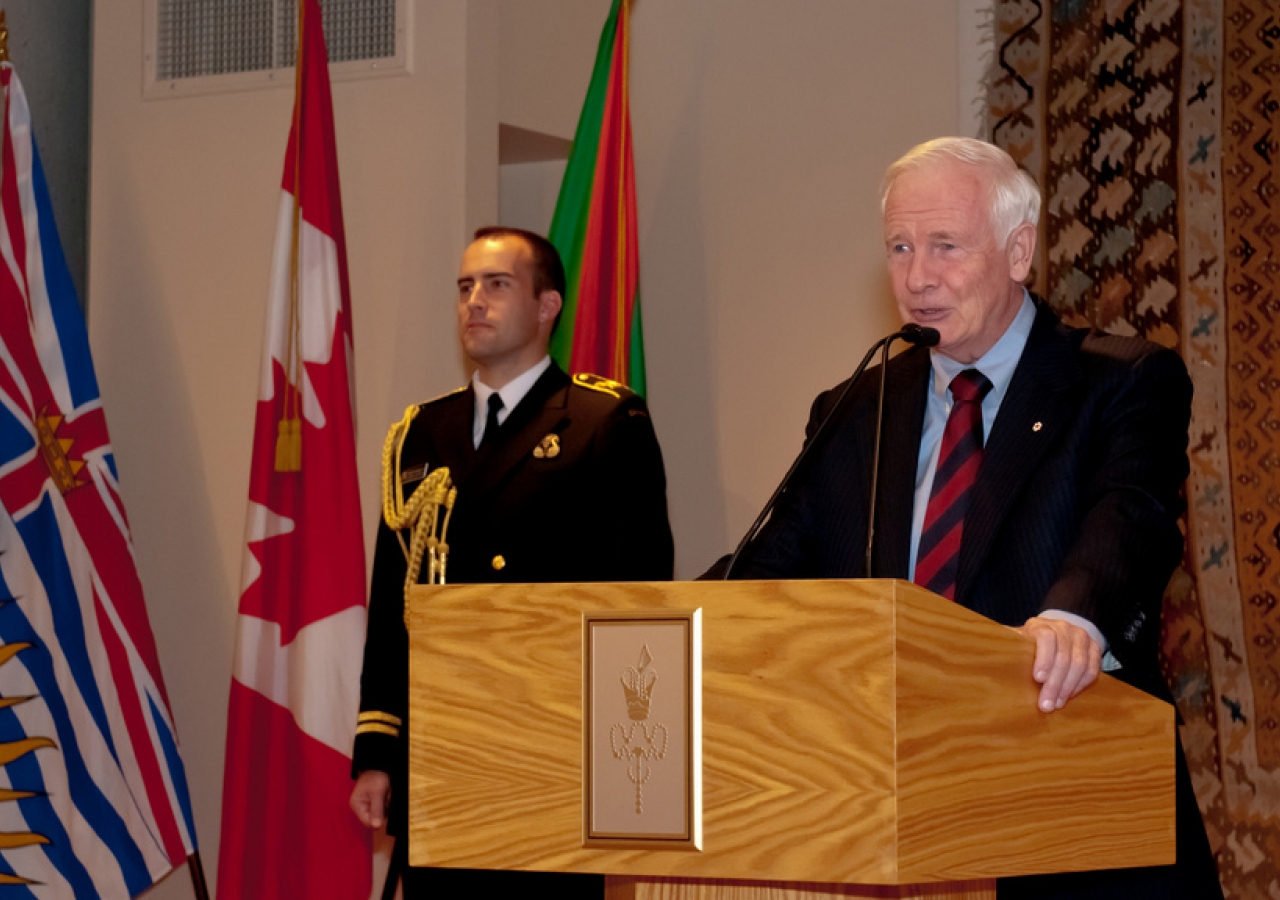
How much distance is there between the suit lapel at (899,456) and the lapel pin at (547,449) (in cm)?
120

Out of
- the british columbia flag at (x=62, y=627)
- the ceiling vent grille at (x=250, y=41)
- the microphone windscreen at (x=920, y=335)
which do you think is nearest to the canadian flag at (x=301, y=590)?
the british columbia flag at (x=62, y=627)

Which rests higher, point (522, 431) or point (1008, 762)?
point (522, 431)

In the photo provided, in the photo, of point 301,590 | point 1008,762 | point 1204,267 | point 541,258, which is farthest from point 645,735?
point 1204,267

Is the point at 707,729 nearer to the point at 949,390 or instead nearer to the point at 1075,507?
the point at 1075,507

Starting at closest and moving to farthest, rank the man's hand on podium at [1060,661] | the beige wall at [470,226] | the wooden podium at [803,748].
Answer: the wooden podium at [803,748] < the man's hand on podium at [1060,661] < the beige wall at [470,226]

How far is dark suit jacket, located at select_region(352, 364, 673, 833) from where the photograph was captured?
3.19m

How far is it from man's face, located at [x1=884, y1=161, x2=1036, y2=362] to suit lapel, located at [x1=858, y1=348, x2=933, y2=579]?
9cm

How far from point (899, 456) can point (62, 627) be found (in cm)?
241

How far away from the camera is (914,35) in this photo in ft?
14.1

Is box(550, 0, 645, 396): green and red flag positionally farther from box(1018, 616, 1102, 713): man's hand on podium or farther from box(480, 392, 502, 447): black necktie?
box(1018, 616, 1102, 713): man's hand on podium

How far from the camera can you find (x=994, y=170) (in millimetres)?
2016

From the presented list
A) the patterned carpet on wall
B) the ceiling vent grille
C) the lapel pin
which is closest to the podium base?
the lapel pin

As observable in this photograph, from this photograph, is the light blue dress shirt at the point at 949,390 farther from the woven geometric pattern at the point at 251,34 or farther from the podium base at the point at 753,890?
the woven geometric pattern at the point at 251,34

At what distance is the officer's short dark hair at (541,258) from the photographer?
3.47 metres
